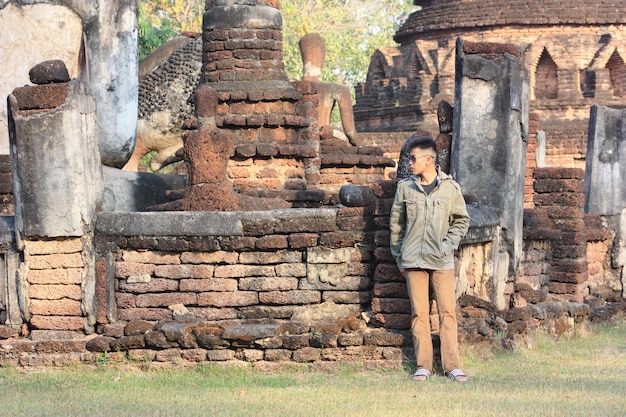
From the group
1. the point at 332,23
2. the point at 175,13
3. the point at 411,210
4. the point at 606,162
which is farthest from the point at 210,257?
the point at 332,23

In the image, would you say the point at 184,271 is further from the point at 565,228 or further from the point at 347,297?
the point at 565,228

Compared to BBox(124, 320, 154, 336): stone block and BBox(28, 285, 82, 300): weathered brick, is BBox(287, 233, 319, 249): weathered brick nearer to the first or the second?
BBox(124, 320, 154, 336): stone block

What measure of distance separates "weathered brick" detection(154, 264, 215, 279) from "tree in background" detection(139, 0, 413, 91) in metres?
18.2

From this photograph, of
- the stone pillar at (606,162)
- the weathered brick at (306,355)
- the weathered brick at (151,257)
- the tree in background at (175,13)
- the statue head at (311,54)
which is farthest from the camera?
the tree in background at (175,13)

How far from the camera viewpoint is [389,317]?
682cm

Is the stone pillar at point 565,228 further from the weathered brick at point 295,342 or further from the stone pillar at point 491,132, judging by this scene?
the weathered brick at point 295,342

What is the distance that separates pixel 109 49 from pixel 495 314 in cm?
307

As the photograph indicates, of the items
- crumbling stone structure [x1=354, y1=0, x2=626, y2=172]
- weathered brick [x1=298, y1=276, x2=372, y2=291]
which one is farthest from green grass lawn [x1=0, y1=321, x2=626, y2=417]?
crumbling stone structure [x1=354, y1=0, x2=626, y2=172]

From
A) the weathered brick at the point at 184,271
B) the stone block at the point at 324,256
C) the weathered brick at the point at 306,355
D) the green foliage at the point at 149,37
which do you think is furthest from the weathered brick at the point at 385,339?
the green foliage at the point at 149,37

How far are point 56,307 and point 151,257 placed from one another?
605 millimetres

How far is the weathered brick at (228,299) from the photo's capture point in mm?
7004

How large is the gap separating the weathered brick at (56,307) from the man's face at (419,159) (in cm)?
207

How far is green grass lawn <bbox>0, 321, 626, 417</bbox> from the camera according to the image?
559cm

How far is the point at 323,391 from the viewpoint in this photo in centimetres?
601
